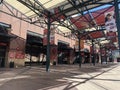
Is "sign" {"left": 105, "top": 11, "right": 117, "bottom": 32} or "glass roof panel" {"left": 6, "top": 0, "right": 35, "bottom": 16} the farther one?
"glass roof panel" {"left": 6, "top": 0, "right": 35, "bottom": 16}

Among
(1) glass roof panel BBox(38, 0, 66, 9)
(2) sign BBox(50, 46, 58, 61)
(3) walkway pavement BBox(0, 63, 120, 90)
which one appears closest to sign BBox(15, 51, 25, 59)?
(2) sign BBox(50, 46, 58, 61)

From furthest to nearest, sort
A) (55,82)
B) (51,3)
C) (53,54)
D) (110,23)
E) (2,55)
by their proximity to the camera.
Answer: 1. (53,54)
2. (2,55)
3. (51,3)
4. (110,23)
5. (55,82)

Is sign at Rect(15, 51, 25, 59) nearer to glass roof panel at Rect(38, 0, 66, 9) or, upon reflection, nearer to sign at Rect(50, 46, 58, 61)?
sign at Rect(50, 46, 58, 61)

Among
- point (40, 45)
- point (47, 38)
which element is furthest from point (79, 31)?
point (47, 38)

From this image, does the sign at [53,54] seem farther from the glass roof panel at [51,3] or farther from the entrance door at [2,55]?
the glass roof panel at [51,3]

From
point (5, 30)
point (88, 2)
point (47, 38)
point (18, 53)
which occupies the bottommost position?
point (18, 53)

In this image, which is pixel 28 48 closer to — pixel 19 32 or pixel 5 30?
pixel 19 32

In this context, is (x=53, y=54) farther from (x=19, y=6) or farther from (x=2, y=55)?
(x=19, y=6)

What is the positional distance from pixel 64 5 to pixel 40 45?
10.8 metres

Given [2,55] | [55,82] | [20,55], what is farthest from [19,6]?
[55,82]

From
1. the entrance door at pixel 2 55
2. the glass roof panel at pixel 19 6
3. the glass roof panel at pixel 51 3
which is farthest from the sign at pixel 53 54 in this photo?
the glass roof panel at pixel 51 3

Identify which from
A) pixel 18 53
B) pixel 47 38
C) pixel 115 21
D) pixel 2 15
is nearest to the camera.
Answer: pixel 115 21

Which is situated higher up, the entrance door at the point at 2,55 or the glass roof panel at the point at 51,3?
the glass roof panel at the point at 51,3

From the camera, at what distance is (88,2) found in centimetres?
1543
